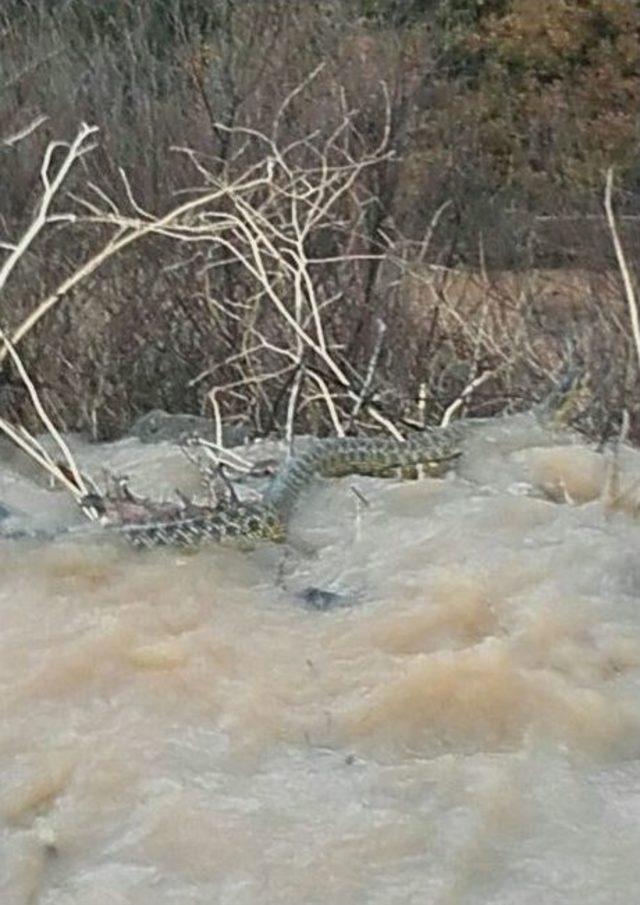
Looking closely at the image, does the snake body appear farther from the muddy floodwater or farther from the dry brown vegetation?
the dry brown vegetation

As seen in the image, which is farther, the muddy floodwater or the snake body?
the snake body

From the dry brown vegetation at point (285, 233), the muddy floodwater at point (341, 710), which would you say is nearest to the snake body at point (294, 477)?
the muddy floodwater at point (341, 710)

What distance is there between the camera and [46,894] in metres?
3.23

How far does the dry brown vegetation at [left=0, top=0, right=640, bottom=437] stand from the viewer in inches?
283

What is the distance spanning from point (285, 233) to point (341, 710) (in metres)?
4.55

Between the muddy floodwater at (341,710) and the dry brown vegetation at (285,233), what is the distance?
1.46m

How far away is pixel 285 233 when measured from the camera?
8.15 m

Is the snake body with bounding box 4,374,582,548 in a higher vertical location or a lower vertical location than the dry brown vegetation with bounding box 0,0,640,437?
higher

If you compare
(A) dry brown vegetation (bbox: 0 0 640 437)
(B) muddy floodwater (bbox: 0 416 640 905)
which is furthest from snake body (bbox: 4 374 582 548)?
(A) dry brown vegetation (bbox: 0 0 640 437)

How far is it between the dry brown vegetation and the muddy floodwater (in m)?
1.46

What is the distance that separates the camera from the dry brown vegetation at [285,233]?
7188mm

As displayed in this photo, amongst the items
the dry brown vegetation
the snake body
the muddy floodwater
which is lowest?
the dry brown vegetation

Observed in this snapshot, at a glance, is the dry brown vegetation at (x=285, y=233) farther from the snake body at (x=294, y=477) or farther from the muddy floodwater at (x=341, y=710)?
the muddy floodwater at (x=341, y=710)

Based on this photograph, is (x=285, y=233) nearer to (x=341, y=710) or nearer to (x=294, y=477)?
(x=294, y=477)
